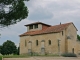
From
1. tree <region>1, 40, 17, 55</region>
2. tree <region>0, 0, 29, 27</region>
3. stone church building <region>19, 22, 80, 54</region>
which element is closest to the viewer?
tree <region>0, 0, 29, 27</region>

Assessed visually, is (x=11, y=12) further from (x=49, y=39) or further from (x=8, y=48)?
(x=8, y=48)

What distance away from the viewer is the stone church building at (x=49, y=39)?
2002 inches

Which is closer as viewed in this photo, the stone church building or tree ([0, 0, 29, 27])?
tree ([0, 0, 29, 27])

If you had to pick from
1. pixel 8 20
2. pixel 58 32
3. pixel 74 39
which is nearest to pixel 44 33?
pixel 58 32

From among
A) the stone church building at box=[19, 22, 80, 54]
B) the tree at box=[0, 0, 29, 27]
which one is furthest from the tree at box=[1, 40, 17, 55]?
the tree at box=[0, 0, 29, 27]

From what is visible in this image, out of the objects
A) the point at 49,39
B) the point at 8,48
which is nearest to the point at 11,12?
the point at 49,39

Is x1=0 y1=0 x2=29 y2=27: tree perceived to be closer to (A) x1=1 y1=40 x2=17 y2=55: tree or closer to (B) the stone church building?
(B) the stone church building

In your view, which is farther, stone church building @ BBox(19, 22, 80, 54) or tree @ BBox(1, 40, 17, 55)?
tree @ BBox(1, 40, 17, 55)

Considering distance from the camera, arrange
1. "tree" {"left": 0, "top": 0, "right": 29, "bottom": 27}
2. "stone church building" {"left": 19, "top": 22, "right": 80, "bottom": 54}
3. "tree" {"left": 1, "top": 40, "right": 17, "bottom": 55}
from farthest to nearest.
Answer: "tree" {"left": 1, "top": 40, "right": 17, "bottom": 55} → "stone church building" {"left": 19, "top": 22, "right": 80, "bottom": 54} → "tree" {"left": 0, "top": 0, "right": 29, "bottom": 27}

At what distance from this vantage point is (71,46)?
5250 centimetres

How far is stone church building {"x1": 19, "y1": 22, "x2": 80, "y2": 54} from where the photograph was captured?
5084 cm

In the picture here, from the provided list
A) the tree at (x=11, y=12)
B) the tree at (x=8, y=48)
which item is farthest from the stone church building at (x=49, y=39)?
the tree at (x=11, y=12)

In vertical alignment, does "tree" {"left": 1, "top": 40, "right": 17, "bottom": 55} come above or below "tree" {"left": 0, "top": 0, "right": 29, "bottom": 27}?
below

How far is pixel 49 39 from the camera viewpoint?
2058 inches
